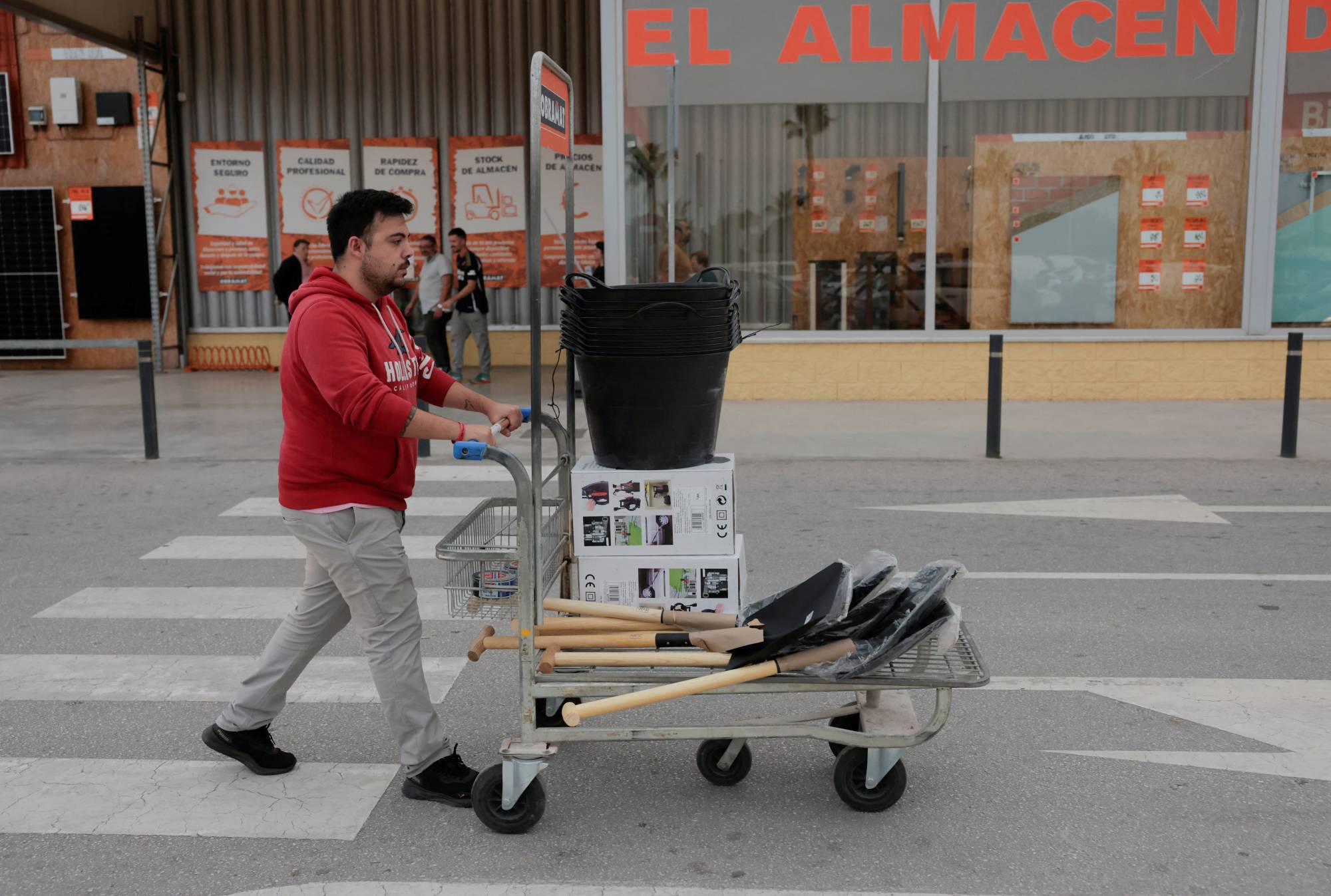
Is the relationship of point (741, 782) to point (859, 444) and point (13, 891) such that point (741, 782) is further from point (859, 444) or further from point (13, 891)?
point (859, 444)

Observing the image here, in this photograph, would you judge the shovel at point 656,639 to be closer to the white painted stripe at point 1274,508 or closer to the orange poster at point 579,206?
the white painted stripe at point 1274,508

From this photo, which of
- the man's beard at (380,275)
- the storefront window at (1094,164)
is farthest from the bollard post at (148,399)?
the storefront window at (1094,164)

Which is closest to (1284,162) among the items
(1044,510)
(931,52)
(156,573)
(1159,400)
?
(1159,400)

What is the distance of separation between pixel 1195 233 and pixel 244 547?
34.7ft

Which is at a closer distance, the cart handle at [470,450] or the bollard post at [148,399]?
the cart handle at [470,450]

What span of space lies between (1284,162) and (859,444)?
20.5ft

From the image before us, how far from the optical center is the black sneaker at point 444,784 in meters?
3.97

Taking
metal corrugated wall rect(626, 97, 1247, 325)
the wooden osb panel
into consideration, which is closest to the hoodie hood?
metal corrugated wall rect(626, 97, 1247, 325)

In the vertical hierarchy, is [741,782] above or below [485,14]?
below

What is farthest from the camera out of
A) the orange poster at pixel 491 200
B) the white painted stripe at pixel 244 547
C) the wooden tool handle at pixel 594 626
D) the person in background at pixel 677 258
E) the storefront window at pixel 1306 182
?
the orange poster at pixel 491 200

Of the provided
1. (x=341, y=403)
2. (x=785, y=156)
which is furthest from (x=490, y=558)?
(x=785, y=156)

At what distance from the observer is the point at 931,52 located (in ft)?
43.8

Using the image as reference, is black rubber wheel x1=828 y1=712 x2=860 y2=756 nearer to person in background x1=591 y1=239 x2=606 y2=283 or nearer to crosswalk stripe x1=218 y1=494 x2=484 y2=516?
crosswalk stripe x1=218 y1=494 x2=484 y2=516

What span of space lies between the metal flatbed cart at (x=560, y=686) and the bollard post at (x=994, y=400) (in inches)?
249
